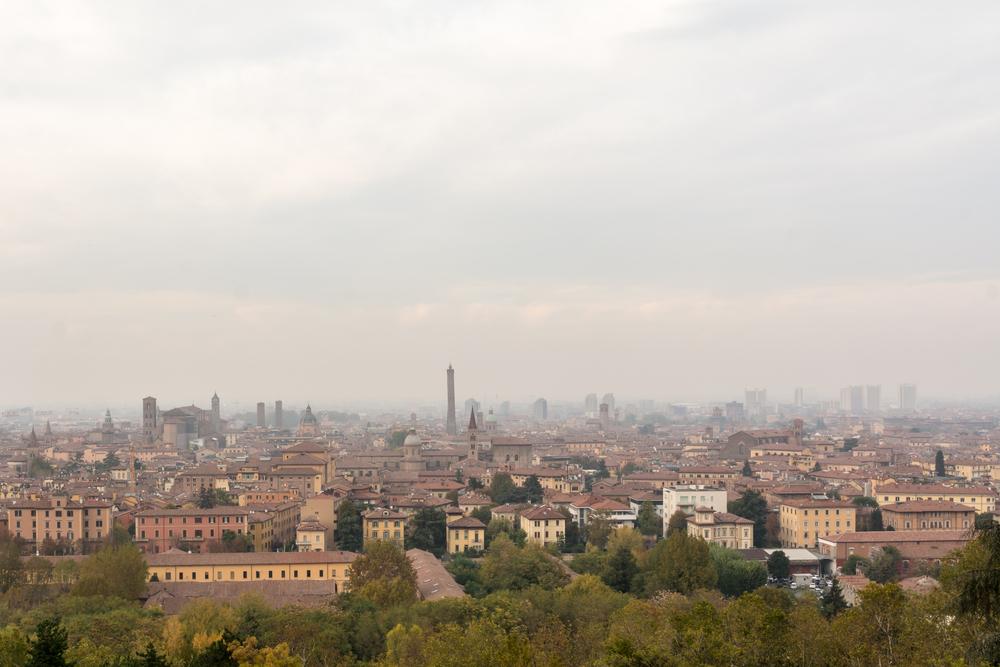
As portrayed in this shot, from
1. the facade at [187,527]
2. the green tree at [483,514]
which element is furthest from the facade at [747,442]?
the facade at [187,527]

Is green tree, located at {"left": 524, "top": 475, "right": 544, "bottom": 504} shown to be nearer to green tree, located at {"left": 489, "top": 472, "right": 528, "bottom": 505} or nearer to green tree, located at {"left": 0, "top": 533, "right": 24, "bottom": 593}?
green tree, located at {"left": 489, "top": 472, "right": 528, "bottom": 505}

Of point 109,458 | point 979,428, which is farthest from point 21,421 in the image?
Result: point 979,428

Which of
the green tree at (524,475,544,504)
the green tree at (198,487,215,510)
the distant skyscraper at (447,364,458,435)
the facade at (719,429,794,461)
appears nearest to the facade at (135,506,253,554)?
the green tree at (198,487,215,510)

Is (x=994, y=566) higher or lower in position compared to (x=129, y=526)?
higher

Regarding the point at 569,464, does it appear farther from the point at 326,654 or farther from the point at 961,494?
the point at 326,654

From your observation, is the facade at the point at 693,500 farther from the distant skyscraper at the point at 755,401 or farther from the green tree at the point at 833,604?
the distant skyscraper at the point at 755,401

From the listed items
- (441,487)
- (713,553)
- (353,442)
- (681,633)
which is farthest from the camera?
(353,442)
